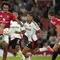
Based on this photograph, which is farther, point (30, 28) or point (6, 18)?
point (30, 28)

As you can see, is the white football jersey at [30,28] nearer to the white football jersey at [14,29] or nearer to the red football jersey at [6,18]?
the red football jersey at [6,18]

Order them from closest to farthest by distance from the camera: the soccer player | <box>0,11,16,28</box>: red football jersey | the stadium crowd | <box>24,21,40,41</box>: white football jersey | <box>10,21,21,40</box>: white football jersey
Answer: <box>0,11,16,28</box>: red football jersey < the soccer player < <box>24,21,40,41</box>: white football jersey < <box>10,21,21,40</box>: white football jersey < the stadium crowd

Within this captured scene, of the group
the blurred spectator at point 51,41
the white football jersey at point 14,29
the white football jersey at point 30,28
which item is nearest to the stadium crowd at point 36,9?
the blurred spectator at point 51,41

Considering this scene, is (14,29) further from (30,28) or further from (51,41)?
(30,28)

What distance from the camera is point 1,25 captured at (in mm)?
12047

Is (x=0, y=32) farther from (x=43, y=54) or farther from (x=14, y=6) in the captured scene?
(x=14, y=6)

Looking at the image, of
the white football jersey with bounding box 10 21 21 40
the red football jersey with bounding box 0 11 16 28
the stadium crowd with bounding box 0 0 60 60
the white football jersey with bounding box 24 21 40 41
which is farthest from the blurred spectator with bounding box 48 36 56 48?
the red football jersey with bounding box 0 11 16 28

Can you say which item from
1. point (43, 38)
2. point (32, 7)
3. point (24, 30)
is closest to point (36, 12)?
point (32, 7)

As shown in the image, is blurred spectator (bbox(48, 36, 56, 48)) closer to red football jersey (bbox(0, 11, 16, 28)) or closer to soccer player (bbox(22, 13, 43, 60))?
soccer player (bbox(22, 13, 43, 60))

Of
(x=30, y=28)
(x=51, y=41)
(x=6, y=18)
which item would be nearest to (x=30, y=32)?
(x=30, y=28)

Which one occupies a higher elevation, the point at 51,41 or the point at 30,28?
the point at 30,28

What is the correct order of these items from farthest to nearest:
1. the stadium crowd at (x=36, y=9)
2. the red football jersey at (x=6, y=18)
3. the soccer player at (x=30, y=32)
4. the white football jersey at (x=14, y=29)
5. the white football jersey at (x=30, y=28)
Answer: the stadium crowd at (x=36, y=9) → the white football jersey at (x=14, y=29) → the white football jersey at (x=30, y=28) → the soccer player at (x=30, y=32) → the red football jersey at (x=6, y=18)

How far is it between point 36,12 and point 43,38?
226 cm

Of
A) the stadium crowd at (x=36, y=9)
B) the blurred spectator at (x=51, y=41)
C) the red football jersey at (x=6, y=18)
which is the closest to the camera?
the red football jersey at (x=6, y=18)
